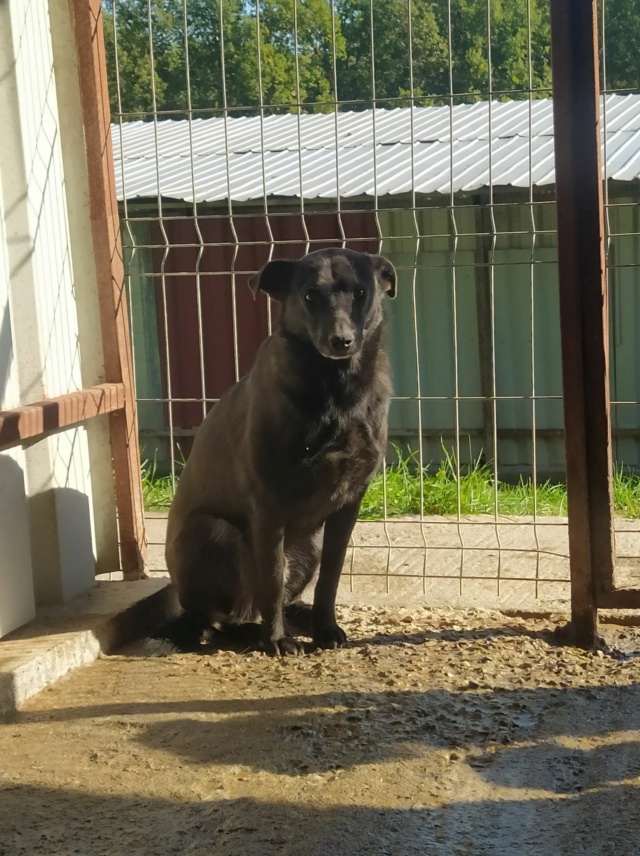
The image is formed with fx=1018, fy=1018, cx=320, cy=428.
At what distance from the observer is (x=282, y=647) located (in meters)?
3.81

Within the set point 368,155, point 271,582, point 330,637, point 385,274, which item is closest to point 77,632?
point 271,582

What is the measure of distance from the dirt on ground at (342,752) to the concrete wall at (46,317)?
0.52 metres

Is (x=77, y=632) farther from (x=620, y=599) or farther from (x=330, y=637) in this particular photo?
(x=620, y=599)

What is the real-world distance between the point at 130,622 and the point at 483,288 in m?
5.31

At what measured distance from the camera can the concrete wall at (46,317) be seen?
3768 millimetres

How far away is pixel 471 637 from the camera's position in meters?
3.88

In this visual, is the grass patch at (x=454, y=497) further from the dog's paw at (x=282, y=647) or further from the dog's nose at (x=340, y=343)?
the dog's nose at (x=340, y=343)

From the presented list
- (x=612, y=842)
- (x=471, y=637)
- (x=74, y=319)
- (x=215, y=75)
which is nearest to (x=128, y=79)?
(x=215, y=75)

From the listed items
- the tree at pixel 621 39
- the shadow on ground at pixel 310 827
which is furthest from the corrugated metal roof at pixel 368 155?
the tree at pixel 621 39

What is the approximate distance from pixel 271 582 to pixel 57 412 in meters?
Answer: 1.02

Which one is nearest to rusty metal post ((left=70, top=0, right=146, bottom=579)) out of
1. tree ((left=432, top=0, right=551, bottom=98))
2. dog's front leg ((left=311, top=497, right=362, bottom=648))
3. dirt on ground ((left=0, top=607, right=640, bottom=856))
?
dirt on ground ((left=0, top=607, right=640, bottom=856))

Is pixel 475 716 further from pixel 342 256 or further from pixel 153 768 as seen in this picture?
pixel 342 256

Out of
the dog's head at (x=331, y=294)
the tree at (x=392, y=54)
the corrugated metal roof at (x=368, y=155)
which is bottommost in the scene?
the dog's head at (x=331, y=294)

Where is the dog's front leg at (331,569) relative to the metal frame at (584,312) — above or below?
below
